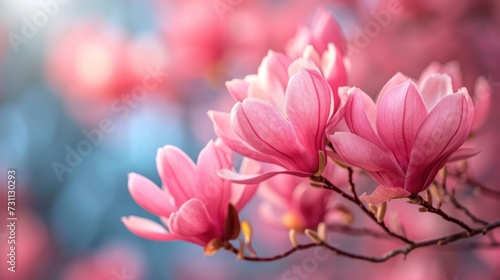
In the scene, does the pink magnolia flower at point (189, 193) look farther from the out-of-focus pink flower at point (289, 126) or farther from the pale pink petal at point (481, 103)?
the pale pink petal at point (481, 103)

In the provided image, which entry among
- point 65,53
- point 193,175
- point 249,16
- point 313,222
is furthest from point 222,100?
point 193,175

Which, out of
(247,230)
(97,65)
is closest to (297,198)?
(247,230)

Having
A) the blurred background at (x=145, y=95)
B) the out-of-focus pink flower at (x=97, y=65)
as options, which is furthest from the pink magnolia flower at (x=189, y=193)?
the out-of-focus pink flower at (x=97, y=65)

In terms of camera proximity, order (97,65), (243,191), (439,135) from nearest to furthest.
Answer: (439,135), (243,191), (97,65)

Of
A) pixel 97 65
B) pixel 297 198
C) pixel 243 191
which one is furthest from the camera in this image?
pixel 97 65

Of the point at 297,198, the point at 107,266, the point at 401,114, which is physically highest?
the point at 401,114

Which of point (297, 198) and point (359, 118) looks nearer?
point (359, 118)

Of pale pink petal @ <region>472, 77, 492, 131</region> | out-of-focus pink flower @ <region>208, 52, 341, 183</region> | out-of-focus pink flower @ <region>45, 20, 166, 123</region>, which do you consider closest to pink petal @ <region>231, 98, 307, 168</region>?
out-of-focus pink flower @ <region>208, 52, 341, 183</region>

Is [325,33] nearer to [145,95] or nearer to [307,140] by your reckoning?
[307,140]
